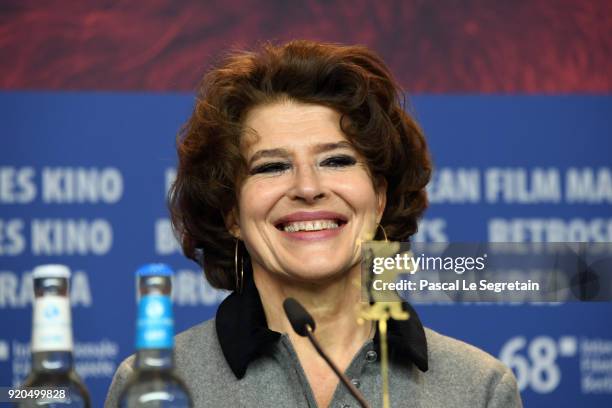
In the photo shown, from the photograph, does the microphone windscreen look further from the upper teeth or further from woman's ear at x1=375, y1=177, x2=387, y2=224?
woman's ear at x1=375, y1=177, x2=387, y2=224

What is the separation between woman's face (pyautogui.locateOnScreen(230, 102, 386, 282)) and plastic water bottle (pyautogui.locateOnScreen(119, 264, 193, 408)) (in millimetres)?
819

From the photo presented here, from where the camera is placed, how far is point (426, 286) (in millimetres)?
1447

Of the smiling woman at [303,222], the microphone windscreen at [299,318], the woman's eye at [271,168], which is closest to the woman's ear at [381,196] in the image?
the smiling woman at [303,222]

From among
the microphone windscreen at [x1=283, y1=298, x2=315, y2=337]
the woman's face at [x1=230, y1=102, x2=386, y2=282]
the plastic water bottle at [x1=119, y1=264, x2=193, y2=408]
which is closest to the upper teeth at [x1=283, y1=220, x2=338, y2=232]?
the woman's face at [x1=230, y1=102, x2=386, y2=282]

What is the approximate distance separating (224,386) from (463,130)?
5.02ft

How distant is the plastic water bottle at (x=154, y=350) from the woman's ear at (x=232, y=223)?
997 millimetres

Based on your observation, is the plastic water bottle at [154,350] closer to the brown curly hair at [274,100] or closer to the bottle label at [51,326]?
the bottle label at [51,326]

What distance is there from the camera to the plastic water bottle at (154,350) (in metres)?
1.17

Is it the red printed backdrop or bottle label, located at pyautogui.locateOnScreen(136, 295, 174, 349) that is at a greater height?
the red printed backdrop

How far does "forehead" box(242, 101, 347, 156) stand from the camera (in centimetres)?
209

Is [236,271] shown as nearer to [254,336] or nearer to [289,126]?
[254,336]

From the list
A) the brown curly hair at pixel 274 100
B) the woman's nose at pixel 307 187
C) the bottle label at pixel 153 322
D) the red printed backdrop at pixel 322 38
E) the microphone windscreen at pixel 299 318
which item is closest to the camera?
the bottle label at pixel 153 322

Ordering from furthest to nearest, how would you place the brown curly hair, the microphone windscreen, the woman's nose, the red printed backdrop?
the red printed backdrop, the brown curly hair, the woman's nose, the microphone windscreen

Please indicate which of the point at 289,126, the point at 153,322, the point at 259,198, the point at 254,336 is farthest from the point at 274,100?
the point at 153,322
